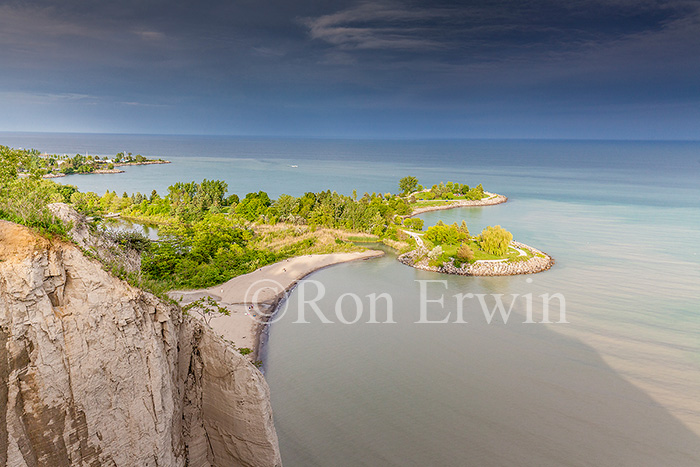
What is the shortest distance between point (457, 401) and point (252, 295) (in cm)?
1657

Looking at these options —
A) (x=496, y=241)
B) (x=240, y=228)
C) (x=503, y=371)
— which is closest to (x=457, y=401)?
(x=503, y=371)

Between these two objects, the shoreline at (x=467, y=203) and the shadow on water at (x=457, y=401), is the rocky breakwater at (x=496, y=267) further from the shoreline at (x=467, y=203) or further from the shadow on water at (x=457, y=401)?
the shoreline at (x=467, y=203)

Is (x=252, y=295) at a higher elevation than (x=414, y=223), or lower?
lower

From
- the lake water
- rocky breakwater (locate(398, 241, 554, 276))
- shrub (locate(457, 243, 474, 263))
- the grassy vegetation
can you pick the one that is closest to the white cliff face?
the lake water

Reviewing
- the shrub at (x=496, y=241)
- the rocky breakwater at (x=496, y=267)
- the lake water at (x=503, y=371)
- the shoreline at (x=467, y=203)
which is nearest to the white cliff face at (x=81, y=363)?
the lake water at (x=503, y=371)

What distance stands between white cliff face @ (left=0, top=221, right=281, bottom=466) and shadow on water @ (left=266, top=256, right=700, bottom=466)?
976 cm

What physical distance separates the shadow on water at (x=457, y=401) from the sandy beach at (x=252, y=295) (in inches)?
65.4

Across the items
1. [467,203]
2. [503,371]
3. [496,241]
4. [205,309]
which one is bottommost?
[503,371]

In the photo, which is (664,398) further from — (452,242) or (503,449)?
(452,242)

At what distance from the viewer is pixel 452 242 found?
44.1 metres

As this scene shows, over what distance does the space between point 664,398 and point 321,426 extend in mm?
16625

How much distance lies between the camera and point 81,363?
239 inches

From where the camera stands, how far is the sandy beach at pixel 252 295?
2390 cm

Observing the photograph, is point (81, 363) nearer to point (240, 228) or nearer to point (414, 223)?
point (240, 228)
